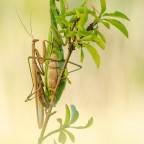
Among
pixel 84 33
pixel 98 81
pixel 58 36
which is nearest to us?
pixel 84 33

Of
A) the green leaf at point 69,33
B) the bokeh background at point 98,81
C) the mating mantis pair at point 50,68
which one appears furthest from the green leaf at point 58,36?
the bokeh background at point 98,81

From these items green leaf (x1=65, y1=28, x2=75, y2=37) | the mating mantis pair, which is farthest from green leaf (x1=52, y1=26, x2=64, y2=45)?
green leaf (x1=65, y1=28, x2=75, y2=37)

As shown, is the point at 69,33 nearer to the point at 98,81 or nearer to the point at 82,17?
the point at 82,17

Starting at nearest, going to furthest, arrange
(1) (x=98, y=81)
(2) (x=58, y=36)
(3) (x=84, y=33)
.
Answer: (3) (x=84, y=33)
(2) (x=58, y=36)
(1) (x=98, y=81)

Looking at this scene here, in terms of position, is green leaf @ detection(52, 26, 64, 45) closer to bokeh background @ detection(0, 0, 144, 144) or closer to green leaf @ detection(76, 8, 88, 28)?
green leaf @ detection(76, 8, 88, 28)

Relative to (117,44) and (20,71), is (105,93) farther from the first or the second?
(20,71)

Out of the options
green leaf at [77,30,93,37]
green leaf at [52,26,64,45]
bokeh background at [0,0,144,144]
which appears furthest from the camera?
bokeh background at [0,0,144,144]

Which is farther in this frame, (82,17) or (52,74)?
(52,74)

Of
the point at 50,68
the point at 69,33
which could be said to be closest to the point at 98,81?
the point at 50,68

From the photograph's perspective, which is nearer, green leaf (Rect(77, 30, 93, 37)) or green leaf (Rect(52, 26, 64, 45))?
green leaf (Rect(77, 30, 93, 37))
